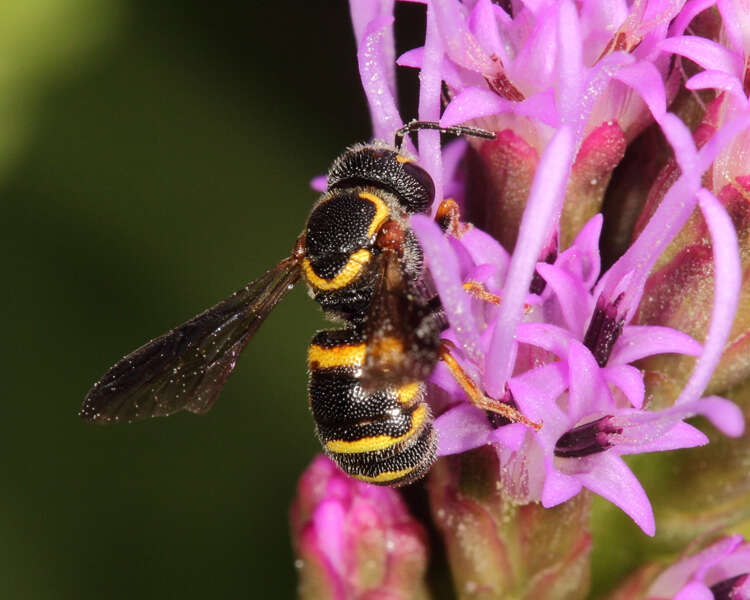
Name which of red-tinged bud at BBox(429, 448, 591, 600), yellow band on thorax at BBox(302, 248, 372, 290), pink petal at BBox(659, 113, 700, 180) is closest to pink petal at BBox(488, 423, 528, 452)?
red-tinged bud at BBox(429, 448, 591, 600)

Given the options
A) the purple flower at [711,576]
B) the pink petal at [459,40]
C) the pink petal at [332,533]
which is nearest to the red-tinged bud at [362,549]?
the pink petal at [332,533]

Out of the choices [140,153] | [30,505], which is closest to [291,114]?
[140,153]

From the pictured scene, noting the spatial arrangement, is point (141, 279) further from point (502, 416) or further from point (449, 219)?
point (502, 416)

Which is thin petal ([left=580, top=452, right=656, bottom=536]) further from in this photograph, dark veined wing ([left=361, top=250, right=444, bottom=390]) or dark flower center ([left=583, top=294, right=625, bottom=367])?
dark veined wing ([left=361, top=250, right=444, bottom=390])

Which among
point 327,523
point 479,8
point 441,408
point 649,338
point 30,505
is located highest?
point 479,8

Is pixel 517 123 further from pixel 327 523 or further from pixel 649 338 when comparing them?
pixel 327 523

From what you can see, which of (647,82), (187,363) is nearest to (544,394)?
(647,82)
